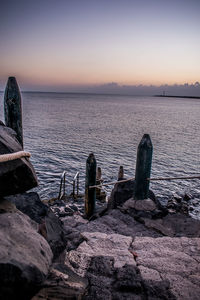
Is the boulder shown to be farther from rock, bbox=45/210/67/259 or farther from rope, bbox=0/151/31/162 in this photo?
rope, bbox=0/151/31/162

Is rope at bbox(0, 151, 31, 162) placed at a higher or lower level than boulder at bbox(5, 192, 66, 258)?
higher

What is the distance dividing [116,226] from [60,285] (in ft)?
11.2

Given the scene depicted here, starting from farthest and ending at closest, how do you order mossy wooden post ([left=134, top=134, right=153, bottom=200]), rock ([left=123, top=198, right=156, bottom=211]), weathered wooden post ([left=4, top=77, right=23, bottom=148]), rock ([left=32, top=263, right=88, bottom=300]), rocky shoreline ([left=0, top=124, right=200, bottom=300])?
rock ([left=123, top=198, right=156, bottom=211]) → mossy wooden post ([left=134, top=134, right=153, bottom=200]) → weathered wooden post ([left=4, top=77, right=23, bottom=148]) → rock ([left=32, top=263, right=88, bottom=300]) → rocky shoreline ([left=0, top=124, right=200, bottom=300])

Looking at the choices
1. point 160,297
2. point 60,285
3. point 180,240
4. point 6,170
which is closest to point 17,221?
point 6,170

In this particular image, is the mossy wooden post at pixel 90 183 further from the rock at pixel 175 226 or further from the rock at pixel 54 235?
the rock at pixel 54 235

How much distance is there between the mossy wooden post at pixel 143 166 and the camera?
555 cm

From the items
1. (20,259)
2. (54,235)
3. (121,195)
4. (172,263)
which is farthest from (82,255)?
(121,195)

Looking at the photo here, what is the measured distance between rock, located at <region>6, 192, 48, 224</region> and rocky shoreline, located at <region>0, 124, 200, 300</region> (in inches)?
0.5

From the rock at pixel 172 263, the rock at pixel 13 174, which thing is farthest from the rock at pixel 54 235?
the rock at pixel 172 263

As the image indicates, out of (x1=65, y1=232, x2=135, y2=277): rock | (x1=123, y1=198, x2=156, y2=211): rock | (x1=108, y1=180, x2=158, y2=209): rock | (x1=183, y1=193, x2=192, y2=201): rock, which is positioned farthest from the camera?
(x1=183, y1=193, x2=192, y2=201): rock

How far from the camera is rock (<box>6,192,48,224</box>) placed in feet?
9.71

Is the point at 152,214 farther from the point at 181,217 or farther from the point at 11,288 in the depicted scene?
the point at 11,288

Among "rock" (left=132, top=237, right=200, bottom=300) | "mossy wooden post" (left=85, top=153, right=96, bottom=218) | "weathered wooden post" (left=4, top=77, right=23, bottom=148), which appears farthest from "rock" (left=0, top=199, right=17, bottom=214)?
"mossy wooden post" (left=85, top=153, right=96, bottom=218)

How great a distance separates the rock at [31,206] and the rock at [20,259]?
973 millimetres
